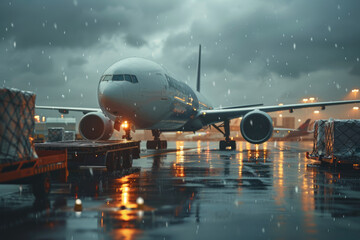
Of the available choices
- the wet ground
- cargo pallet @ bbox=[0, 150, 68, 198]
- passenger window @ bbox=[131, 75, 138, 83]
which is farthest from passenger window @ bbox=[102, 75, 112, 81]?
cargo pallet @ bbox=[0, 150, 68, 198]

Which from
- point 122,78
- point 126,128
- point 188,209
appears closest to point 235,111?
point 126,128

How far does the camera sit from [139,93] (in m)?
20.9

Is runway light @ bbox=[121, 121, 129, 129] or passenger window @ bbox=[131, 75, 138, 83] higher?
passenger window @ bbox=[131, 75, 138, 83]

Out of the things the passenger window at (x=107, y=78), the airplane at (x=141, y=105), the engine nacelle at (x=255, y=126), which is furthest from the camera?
the engine nacelle at (x=255, y=126)

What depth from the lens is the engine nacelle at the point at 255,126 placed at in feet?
90.3

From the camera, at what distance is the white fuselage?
20203mm

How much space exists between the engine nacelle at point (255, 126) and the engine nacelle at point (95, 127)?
343 inches

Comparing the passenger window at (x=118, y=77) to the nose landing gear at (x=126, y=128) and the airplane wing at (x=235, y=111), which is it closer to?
the nose landing gear at (x=126, y=128)

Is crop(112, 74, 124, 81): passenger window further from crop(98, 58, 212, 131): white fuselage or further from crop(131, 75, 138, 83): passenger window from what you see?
crop(131, 75, 138, 83): passenger window

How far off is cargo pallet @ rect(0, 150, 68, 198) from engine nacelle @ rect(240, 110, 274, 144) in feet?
59.6

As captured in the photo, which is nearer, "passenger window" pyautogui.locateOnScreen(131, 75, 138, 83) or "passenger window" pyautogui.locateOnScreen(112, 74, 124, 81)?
"passenger window" pyautogui.locateOnScreen(112, 74, 124, 81)

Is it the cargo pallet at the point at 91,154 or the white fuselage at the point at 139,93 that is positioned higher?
the white fuselage at the point at 139,93

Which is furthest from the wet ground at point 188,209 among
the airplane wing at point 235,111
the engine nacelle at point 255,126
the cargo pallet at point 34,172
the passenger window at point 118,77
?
the airplane wing at point 235,111

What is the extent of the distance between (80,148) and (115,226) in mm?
7035
